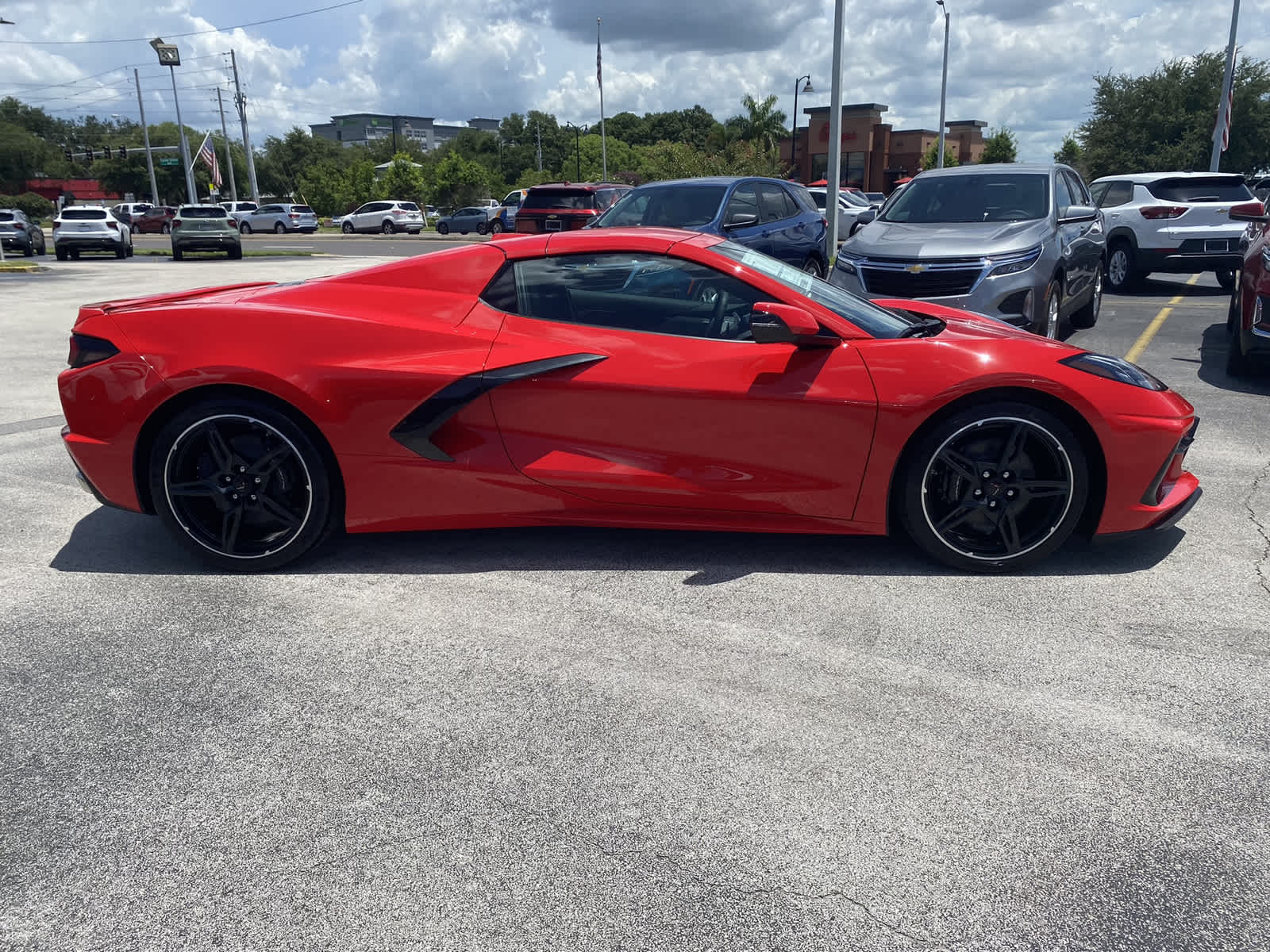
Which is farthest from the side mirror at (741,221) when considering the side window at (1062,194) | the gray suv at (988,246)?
the side window at (1062,194)

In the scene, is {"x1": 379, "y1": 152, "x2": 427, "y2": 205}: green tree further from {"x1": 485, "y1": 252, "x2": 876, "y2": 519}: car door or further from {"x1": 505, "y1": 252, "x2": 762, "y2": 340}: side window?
{"x1": 485, "y1": 252, "x2": 876, "y2": 519}: car door

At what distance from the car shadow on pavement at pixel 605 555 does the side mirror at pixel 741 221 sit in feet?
22.1

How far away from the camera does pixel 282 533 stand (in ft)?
13.9

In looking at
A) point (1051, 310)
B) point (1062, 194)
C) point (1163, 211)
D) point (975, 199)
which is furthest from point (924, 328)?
point (1163, 211)

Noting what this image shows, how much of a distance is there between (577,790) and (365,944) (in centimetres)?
70

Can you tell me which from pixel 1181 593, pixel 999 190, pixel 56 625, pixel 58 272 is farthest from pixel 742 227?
pixel 58 272

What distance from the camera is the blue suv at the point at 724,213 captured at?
10.8 meters

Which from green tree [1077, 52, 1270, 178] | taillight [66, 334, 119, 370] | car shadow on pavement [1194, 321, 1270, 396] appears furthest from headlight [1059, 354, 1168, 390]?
green tree [1077, 52, 1270, 178]

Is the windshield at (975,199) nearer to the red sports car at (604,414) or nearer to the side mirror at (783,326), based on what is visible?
the red sports car at (604,414)

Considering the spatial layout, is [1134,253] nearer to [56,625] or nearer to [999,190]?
[999,190]

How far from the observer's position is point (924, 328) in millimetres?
4367

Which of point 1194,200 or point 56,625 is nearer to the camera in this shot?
point 56,625

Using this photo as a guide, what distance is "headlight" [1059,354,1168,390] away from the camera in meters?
4.02

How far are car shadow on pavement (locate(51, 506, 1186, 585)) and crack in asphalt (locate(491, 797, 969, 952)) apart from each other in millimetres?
1669
